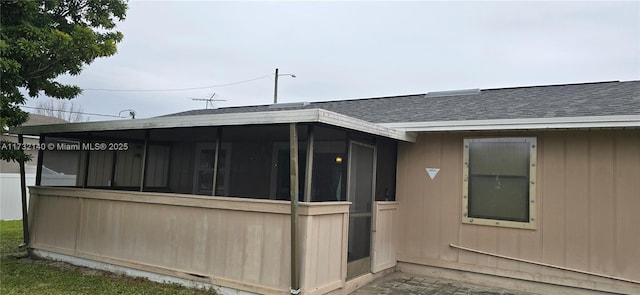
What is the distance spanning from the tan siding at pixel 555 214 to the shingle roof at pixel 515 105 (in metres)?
0.29

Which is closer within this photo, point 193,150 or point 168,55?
point 193,150

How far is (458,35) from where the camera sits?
11.9m

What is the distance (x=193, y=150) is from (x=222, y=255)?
363cm

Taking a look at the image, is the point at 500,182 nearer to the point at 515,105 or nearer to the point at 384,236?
the point at 515,105

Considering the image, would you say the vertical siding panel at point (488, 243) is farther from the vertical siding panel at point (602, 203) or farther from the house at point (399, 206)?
the vertical siding panel at point (602, 203)

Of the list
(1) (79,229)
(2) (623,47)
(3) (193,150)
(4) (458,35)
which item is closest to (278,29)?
(4) (458,35)

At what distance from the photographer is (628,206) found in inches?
184

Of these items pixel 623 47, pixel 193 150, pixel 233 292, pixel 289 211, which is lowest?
pixel 233 292

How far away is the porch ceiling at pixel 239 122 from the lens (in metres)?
3.81

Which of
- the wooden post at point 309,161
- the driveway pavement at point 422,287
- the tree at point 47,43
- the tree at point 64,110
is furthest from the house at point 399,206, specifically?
the tree at point 64,110

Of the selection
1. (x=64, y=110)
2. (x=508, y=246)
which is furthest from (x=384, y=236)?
(x=64, y=110)

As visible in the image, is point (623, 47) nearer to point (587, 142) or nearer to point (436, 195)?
point (587, 142)

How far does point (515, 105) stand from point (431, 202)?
178 centimetres

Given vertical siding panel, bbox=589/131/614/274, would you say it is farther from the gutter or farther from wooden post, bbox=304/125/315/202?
wooden post, bbox=304/125/315/202
